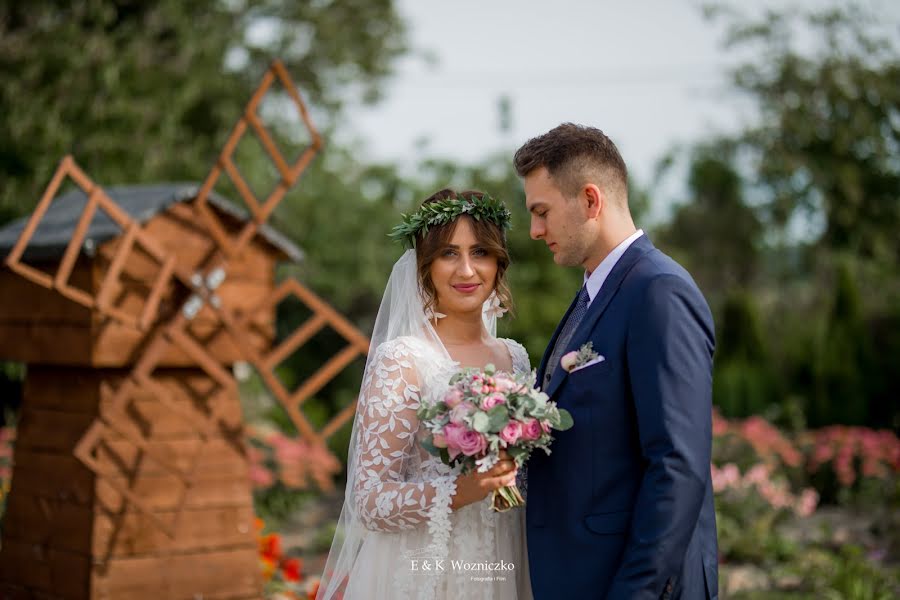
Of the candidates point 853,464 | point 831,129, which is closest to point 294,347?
point 853,464

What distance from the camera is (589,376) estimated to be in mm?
2775

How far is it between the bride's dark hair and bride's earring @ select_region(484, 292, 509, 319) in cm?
3

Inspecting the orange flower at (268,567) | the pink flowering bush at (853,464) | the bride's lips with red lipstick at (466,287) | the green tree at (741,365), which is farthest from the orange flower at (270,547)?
the green tree at (741,365)

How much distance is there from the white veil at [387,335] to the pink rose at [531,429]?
68cm

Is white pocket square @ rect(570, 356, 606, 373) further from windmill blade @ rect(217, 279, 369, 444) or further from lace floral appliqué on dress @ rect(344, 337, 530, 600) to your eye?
windmill blade @ rect(217, 279, 369, 444)

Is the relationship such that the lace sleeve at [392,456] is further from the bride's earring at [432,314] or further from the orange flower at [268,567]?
the orange flower at [268,567]

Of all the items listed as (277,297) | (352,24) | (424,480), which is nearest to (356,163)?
(352,24)

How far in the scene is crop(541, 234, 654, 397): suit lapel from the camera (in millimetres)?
2840

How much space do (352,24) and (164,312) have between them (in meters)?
10.0

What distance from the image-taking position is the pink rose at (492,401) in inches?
107

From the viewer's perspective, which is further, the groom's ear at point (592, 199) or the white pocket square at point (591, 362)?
the groom's ear at point (592, 199)

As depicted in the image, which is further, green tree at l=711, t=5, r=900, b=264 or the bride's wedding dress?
green tree at l=711, t=5, r=900, b=264

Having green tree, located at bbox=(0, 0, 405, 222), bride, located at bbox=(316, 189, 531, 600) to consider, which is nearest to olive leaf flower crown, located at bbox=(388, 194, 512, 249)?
bride, located at bbox=(316, 189, 531, 600)

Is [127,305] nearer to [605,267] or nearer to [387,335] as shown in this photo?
[387,335]
